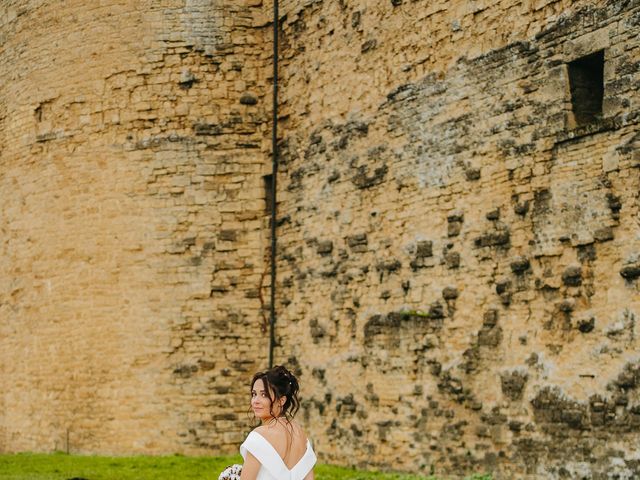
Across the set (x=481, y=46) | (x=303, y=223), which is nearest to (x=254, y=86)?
(x=303, y=223)

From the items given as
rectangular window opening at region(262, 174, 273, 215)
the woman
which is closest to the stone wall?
rectangular window opening at region(262, 174, 273, 215)

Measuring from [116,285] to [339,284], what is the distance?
3351 mm

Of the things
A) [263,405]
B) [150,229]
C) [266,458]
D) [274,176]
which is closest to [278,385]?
[263,405]

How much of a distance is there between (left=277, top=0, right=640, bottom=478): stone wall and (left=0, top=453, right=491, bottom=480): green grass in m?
0.46

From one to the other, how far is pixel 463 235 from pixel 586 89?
6.66 feet

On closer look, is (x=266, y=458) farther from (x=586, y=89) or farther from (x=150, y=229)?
(x=150, y=229)

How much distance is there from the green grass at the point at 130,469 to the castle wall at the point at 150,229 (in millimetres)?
517

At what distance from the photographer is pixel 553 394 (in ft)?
39.2

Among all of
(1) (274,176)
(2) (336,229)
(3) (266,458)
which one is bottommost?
(3) (266,458)

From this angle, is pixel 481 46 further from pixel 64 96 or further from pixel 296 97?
pixel 64 96

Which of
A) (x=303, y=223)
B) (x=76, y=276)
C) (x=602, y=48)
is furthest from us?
(x=76, y=276)

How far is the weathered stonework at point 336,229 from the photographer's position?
11.8 meters

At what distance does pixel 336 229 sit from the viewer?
15.6 meters

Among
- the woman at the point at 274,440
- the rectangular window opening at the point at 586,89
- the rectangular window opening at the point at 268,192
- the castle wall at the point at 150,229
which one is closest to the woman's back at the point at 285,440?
the woman at the point at 274,440
